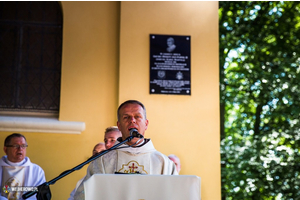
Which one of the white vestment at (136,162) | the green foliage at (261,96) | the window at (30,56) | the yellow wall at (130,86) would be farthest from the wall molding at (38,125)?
the green foliage at (261,96)

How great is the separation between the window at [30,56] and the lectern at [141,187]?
4788mm

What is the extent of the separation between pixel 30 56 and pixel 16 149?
5.71 feet

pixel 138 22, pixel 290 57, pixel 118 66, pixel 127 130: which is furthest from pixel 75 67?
pixel 290 57

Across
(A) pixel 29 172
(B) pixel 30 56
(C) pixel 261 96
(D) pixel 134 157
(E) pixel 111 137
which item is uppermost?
(B) pixel 30 56

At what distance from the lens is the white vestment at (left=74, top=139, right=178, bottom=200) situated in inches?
149

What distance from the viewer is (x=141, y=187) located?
284cm

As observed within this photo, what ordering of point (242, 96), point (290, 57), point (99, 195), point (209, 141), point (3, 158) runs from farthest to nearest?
point (242, 96) → point (290, 57) → point (209, 141) → point (3, 158) → point (99, 195)

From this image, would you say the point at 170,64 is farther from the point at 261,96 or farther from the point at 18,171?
the point at 261,96

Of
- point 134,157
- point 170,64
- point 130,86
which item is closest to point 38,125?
point 130,86

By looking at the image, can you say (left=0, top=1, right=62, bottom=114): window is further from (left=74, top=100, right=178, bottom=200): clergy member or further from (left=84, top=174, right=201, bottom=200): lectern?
(left=84, top=174, right=201, bottom=200): lectern

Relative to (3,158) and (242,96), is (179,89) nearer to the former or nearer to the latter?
(3,158)

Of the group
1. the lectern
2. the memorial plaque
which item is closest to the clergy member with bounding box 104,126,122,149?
the memorial plaque

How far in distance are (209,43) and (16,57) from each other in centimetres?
308

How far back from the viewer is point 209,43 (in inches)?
294
